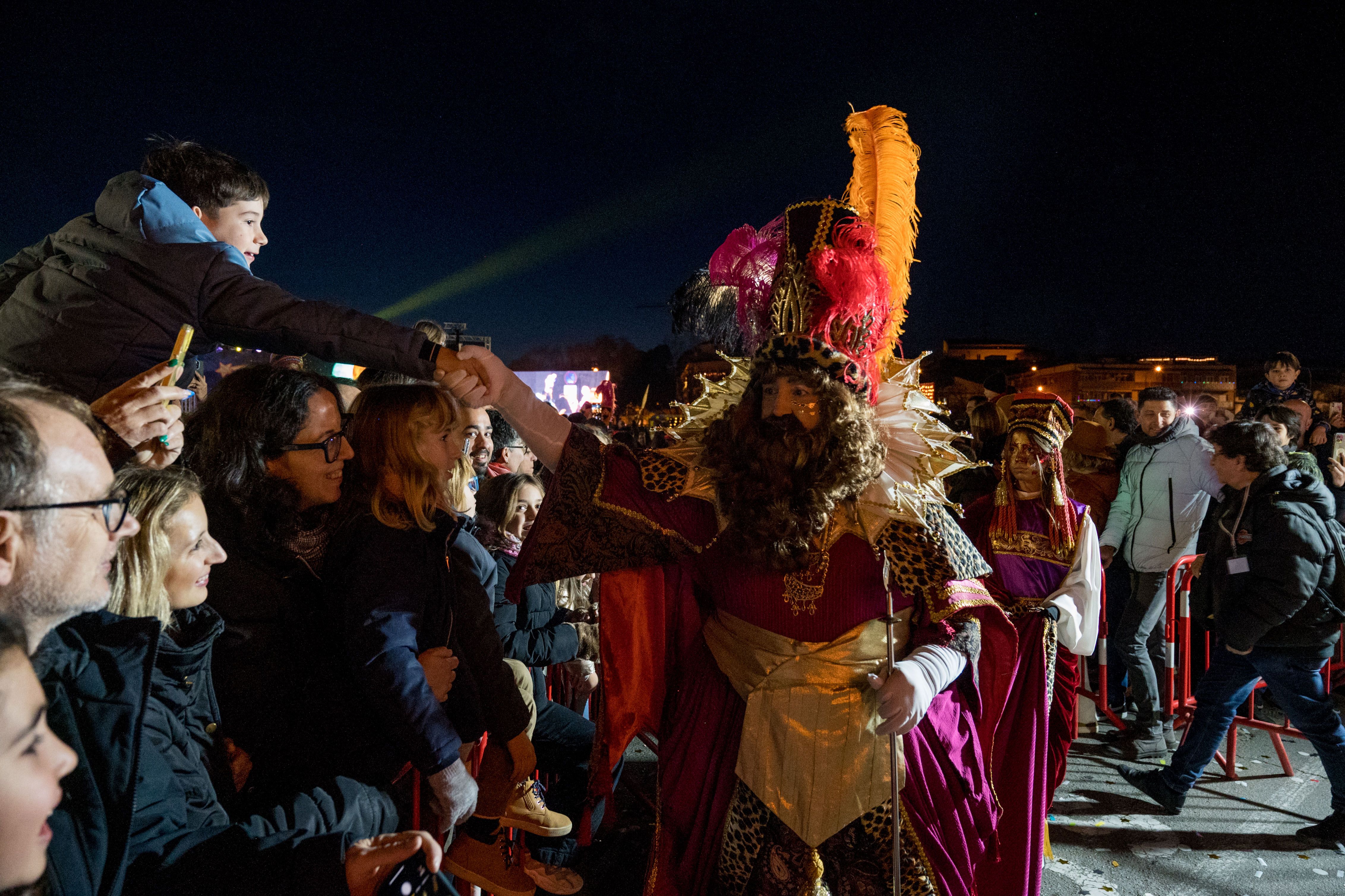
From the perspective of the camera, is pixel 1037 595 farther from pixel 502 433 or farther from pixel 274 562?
pixel 274 562

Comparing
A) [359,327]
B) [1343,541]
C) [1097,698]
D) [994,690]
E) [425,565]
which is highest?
[359,327]

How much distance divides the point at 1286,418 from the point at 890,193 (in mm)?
4903

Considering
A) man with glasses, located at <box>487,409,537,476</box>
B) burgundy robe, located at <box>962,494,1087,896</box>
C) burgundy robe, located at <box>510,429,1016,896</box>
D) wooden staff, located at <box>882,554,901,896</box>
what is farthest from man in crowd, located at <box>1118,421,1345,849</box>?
man with glasses, located at <box>487,409,537,476</box>

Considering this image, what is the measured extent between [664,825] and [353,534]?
1.31m

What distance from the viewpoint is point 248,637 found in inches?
81.6

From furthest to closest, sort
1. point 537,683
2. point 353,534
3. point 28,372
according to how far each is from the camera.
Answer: point 537,683 < point 353,534 < point 28,372

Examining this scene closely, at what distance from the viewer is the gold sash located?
2104mm

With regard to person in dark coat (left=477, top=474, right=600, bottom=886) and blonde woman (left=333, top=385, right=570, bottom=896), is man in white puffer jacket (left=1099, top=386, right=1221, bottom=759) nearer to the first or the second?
person in dark coat (left=477, top=474, right=600, bottom=886)

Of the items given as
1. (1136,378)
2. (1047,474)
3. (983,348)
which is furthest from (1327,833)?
(983,348)

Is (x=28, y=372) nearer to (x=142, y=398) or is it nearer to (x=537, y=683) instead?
(x=142, y=398)

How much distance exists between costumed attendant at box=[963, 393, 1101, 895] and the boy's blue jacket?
249 cm

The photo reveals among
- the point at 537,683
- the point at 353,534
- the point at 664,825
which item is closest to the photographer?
the point at 353,534

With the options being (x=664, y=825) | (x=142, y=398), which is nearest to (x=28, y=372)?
(x=142, y=398)

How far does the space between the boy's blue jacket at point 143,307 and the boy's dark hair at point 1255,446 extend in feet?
14.4
